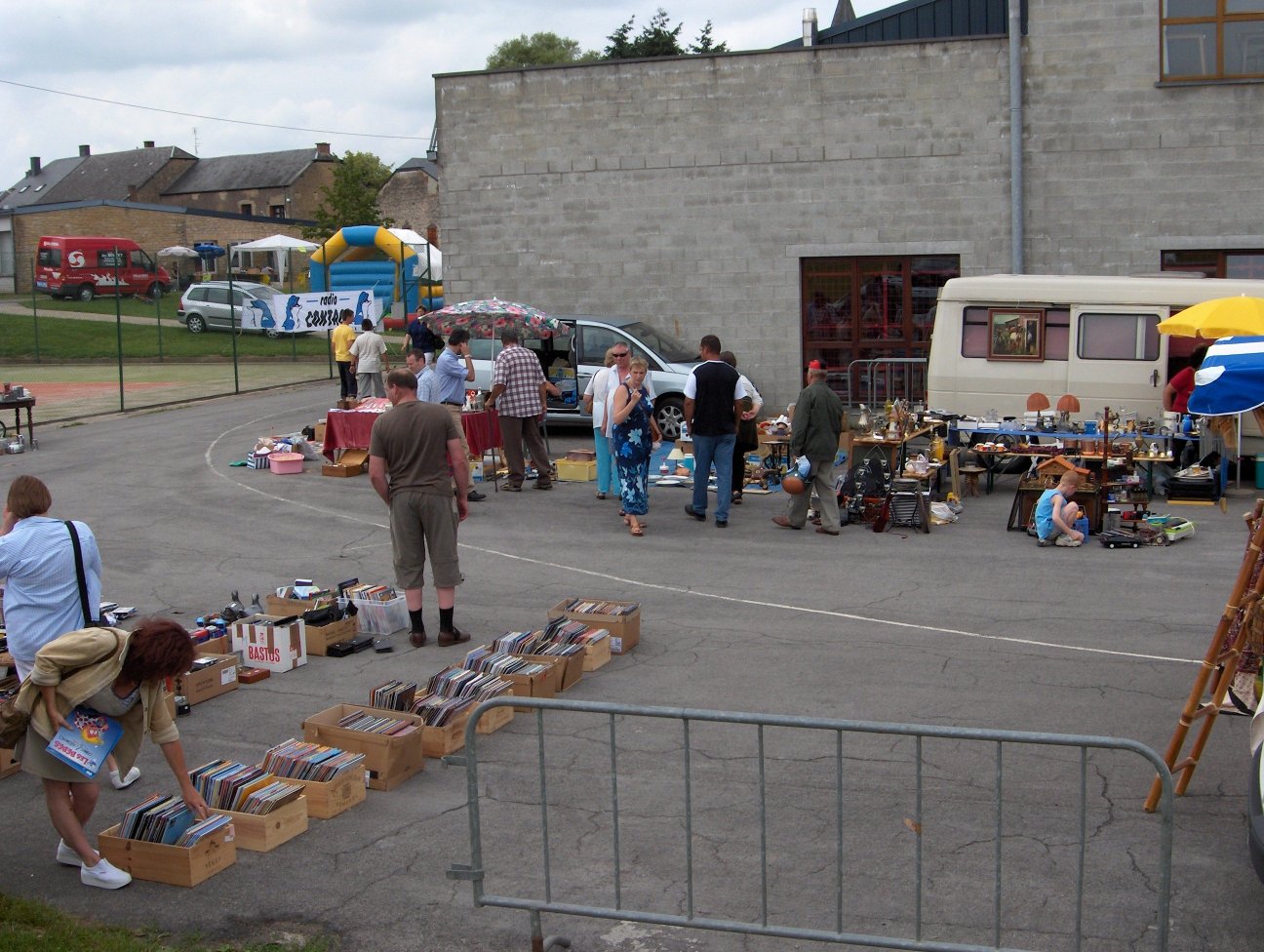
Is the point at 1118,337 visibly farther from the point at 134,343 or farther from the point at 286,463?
the point at 134,343

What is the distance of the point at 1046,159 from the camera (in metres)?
19.8

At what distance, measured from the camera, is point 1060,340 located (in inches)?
644

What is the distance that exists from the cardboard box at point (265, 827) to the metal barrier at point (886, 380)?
49.4 ft

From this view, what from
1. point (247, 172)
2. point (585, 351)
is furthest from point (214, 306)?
point (247, 172)

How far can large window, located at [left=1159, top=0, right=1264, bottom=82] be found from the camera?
19234mm

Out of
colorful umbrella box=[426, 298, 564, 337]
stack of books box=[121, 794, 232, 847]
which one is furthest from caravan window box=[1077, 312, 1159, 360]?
stack of books box=[121, 794, 232, 847]

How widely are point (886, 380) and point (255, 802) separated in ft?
51.6

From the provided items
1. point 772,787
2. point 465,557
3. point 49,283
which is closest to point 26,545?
point 772,787

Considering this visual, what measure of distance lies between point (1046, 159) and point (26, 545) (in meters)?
17.3

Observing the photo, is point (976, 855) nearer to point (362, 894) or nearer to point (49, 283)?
point (362, 894)

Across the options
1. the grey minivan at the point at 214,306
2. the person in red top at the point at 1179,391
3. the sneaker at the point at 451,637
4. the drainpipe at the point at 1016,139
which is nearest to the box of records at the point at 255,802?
the sneaker at the point at 451,637

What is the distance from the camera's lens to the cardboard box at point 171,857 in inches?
222

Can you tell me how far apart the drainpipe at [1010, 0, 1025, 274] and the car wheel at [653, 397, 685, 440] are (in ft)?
19.1

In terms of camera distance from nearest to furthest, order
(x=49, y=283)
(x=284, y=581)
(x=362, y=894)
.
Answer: (x=362, y=894) → (x=284, y=581) → (x=49, y=283)
